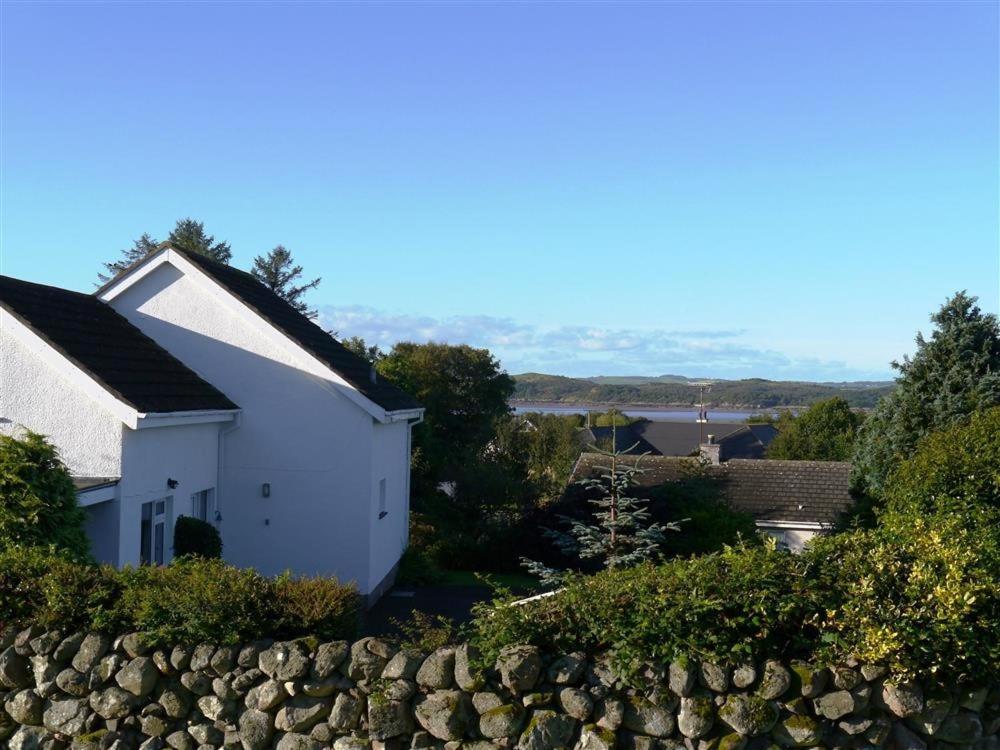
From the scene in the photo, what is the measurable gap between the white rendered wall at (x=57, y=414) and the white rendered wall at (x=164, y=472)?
11.7 inches

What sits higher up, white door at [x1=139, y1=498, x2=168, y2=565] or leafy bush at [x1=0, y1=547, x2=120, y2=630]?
leafy bush at [x1=0, y1=547, x2=120, y2=630]

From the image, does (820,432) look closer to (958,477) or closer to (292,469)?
(292,469)

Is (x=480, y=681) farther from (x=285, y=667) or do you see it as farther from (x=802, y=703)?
(x=802, y=703)

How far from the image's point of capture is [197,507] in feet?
52.1

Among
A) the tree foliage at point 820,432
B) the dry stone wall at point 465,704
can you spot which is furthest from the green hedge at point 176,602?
the tree foliage at point 820,432

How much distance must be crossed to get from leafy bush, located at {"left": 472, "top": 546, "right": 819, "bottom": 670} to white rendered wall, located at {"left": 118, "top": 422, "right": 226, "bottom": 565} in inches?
315

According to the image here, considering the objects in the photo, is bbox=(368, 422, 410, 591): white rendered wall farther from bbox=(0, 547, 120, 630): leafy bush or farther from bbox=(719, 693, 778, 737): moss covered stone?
bbox=(719, 693, 778, 737): moss covered stone

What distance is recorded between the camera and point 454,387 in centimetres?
4550

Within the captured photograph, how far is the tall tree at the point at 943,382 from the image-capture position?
1873cm

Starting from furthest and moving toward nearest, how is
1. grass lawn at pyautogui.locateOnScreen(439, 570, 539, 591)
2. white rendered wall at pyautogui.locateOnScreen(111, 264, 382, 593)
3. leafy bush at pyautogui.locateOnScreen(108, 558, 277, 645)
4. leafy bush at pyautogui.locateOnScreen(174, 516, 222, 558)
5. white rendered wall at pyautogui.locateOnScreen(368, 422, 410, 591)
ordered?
1. grass lawn at pyautogui.locateOnScreen(439, 570, 539, 591)
2. white rendered wall at pyautogui.locateOnScreen(368, 422, 410, 591)
3. white rendered wall at pyautogui.locateOnScreen(111, 264, 382, 593)
4. leafy bush at pyautogui.locateOnScreen(174, 516, 222, 558)
5. leafy bush at pyautogui.locateOnScreen(108, 558, 277, 645)

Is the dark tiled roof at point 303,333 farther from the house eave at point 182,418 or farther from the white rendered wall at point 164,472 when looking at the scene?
the white rendered wall at point 164,472

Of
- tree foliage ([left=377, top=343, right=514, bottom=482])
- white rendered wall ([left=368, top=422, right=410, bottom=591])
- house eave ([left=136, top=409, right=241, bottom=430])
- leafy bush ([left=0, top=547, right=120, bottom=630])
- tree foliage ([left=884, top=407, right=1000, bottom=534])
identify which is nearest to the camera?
leafy bush ([left=0, top=547, right=120, bottom=630])

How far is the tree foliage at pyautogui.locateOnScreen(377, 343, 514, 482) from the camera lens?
141 ft

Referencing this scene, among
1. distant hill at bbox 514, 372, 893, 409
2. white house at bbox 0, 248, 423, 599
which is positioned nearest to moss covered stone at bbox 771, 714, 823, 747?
white house at bbox 0, 248, 423, 599
